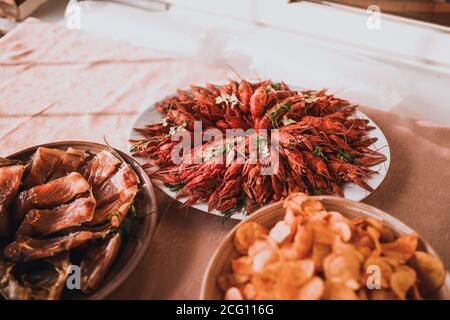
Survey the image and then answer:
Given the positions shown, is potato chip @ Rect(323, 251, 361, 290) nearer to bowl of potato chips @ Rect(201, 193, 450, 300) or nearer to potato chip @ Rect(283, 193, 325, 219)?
bowl of potato chips @ Rect(201, 193, 450, 300)

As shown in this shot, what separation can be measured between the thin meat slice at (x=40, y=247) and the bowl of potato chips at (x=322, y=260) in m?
0.24

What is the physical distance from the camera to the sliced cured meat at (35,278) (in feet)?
2.15

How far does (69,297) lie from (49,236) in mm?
126

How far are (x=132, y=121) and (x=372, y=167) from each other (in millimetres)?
645

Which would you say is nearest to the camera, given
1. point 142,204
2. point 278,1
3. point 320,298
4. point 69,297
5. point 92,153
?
point 320,298

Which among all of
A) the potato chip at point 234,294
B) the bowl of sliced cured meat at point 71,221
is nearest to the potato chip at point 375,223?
the potato chip at point 234,294

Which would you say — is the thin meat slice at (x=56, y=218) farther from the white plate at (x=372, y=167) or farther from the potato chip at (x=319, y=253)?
the potato chip at (x=319, y=253)

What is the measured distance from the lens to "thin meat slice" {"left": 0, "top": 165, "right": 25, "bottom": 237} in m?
0.76

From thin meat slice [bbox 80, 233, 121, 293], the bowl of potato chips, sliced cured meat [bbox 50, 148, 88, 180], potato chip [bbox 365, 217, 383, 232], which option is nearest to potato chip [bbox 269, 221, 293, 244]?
the bowl of potato chips

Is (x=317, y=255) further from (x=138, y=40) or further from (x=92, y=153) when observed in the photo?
(x=138, y=40)

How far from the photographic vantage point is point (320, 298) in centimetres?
58

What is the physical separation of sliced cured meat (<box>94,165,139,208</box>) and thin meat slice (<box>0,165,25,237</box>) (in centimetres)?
15

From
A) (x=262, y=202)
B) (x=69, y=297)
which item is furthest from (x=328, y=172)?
(x=69, y=297)

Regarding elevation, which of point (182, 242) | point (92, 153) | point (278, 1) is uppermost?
point (278, 1)
